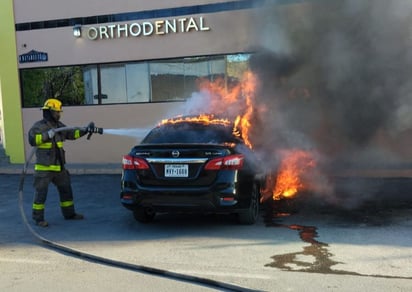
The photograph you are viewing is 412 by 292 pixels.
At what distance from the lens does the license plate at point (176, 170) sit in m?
5.81

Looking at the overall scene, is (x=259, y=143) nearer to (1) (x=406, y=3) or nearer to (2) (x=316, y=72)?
(2) (x=316, y=72)

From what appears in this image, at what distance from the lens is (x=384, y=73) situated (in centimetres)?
895

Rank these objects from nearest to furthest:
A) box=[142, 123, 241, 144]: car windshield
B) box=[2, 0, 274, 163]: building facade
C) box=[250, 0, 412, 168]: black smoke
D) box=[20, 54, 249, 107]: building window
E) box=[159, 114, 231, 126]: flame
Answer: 1. box=[142, 123, 241, 144]: car windshield
2. box=[159, 114, 231, 126]: flame
3. box=[250, 0, 412, 168]: black smoke
4. box=[2, 0, 274, 163]: building facade
5. box=[20, 54, 249, 107]: building window

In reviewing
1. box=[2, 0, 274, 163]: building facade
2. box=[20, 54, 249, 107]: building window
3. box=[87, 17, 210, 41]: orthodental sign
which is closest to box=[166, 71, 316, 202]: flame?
box=[20, 54, 249, 107]: building window

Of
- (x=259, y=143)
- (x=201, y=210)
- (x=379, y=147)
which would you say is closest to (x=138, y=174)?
(x=201, y=210)

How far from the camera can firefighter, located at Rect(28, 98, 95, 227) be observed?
22.0 ft

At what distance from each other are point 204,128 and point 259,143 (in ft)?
3.64

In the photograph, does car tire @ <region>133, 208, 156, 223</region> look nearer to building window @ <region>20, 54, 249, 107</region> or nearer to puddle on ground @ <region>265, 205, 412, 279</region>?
puddle on ground @ <region>265, 205, 412, 279</region>

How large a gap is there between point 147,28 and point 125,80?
1.62 meters

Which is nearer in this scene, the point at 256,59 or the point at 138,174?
the point at 138,174

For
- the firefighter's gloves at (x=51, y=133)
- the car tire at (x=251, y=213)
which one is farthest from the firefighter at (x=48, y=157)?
the car tire at (x=251, y=213)

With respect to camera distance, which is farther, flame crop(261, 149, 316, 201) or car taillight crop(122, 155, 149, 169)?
flame crop(261, 149, 316, 201)

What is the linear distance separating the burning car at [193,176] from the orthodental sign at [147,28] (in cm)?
737

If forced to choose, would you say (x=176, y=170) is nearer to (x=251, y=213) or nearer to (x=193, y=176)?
(x=193, y=176)
